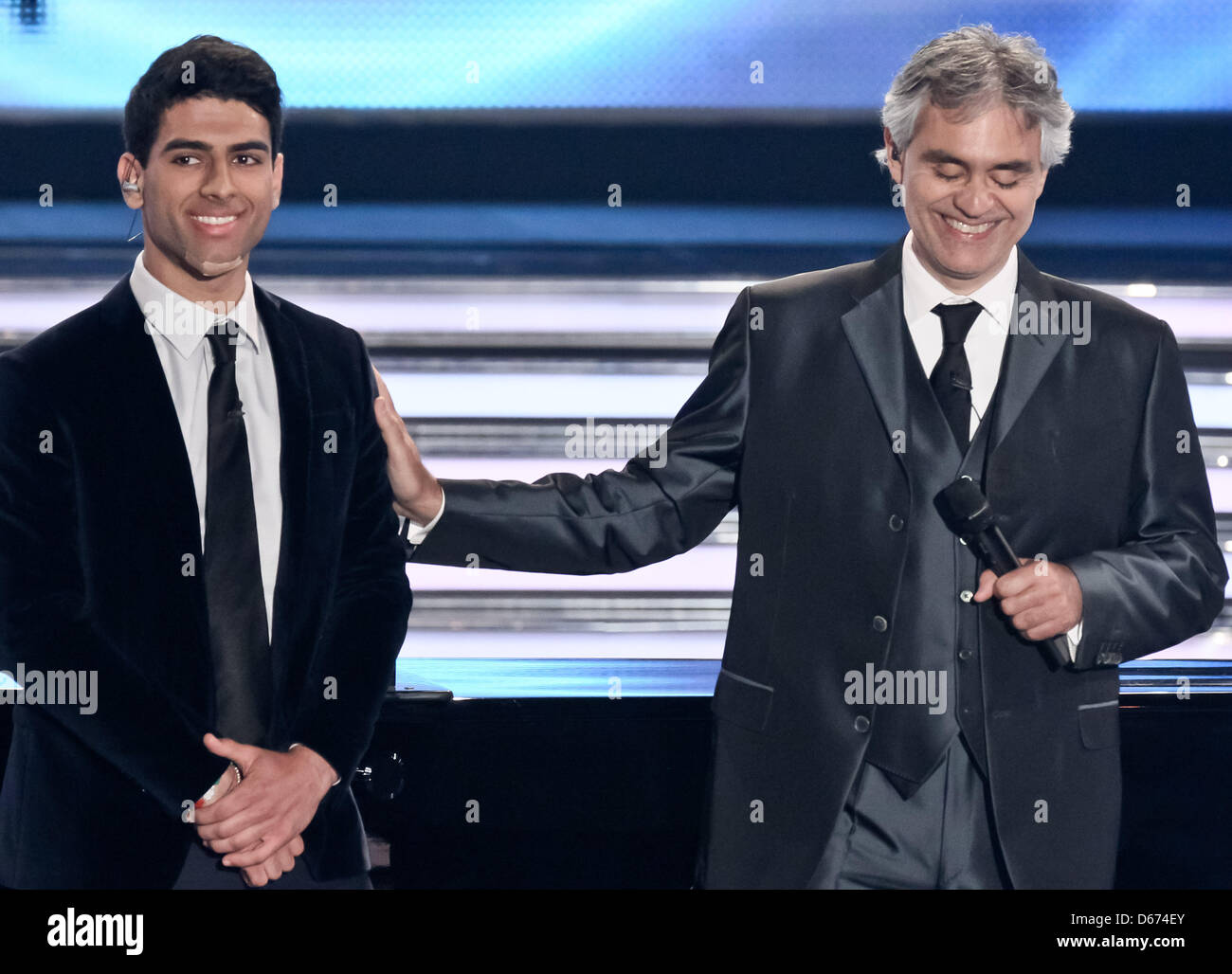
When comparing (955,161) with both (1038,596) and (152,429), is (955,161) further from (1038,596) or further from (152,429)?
(152,429)

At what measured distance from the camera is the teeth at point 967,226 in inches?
84.3

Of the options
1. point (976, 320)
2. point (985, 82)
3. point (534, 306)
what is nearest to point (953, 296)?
point (976, 320)

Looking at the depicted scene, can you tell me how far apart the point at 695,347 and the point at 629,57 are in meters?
0.62

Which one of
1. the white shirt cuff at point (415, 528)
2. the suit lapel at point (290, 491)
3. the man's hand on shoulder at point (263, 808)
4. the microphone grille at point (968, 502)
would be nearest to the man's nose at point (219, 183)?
the suit lapel at point (290, 491)

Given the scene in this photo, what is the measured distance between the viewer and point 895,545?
82.2 inches

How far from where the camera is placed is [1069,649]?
82.6 inches

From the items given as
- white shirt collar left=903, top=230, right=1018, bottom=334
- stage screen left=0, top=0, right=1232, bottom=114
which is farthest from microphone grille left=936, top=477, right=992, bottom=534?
stage screen left=0, top=0, right=1232, bottom=114

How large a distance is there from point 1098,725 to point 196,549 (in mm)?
1331

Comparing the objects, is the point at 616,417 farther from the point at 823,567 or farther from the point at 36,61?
the point at 36,61

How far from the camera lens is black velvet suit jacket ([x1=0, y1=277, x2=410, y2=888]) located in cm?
190

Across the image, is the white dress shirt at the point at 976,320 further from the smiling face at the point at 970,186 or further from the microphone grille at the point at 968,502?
the microphone grille at the point at 968,502

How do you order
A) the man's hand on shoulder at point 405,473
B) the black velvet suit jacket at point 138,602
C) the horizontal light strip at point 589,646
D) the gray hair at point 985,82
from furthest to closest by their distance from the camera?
the horizontal light strip at point 589,646 → the man's hand on shoulder at point 405,473 → the gray hair at point 985,82 → the black velvet suit jacket at point 138,602

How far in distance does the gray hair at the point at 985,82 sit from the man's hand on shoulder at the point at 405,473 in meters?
0.89
